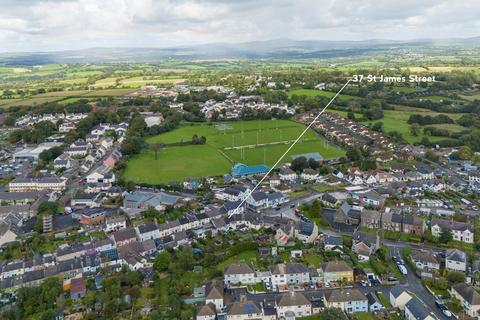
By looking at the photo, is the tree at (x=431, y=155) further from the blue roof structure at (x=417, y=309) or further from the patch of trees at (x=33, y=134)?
the patch of trees at (x=33, y=134)

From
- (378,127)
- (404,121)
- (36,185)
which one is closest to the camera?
(36,185)

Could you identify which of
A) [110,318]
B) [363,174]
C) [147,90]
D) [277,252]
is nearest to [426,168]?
[363,174]

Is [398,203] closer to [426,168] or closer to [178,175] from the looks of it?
[426,168]

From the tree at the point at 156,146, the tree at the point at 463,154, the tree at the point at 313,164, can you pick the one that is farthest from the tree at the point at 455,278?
the tree at the point at 156,146

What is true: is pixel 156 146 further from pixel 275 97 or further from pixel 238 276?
pixel 275 97

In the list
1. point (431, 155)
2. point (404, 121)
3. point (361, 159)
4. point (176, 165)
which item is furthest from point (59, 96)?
point (431, 155)

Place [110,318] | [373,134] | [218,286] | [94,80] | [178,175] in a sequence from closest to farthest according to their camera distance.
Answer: [110,318] < [218,286] < [178,175] < [373,134] < [94,80]
